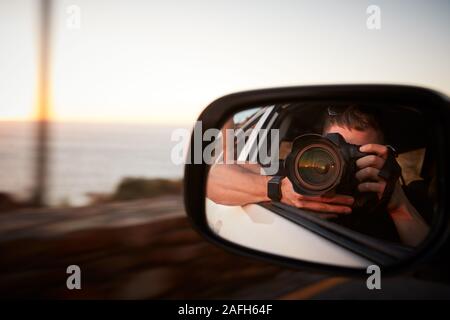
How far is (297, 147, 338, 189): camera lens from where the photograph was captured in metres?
1.40

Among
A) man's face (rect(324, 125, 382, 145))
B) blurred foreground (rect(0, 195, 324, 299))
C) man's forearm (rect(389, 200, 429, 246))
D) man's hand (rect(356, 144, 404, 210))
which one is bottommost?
blurred foreground (rect(0, 195, 324, 299))

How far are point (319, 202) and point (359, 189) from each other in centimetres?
21

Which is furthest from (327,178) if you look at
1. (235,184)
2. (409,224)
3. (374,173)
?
(235,184)

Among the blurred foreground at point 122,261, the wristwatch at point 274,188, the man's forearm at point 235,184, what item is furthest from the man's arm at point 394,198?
the blurred foreground at point 122,261

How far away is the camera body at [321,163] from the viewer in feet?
4.58

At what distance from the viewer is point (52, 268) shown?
3.75 m

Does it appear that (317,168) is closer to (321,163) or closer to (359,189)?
(321,163)

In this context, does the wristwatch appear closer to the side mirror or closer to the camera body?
the side mirror

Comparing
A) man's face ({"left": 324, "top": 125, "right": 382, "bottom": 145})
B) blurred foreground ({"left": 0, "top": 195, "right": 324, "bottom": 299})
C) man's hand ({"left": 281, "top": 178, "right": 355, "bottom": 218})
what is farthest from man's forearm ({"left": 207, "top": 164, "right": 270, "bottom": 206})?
blurred foreground ({"left": 0, "top": 195, "right": 324, "bottom": 299})

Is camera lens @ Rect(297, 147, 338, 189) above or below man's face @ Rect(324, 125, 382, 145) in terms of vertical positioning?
below
